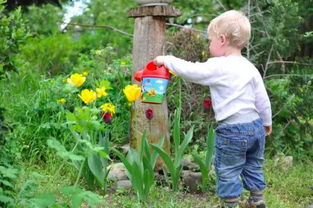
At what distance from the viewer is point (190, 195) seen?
4.22m

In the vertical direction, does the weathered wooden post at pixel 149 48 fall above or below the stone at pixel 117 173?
above

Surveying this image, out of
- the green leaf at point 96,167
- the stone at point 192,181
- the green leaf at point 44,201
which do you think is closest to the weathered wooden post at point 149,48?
the stone at point 192,181

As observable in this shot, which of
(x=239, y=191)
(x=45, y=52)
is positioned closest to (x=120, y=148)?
(x=239, y=191)

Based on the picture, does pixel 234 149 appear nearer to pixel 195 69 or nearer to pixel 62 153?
pixel 195 69

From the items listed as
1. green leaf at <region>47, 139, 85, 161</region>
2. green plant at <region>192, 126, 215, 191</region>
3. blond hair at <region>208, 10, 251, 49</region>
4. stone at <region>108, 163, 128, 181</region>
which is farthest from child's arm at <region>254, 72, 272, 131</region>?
green leaf at <region>47, 139, 85, 161</region>

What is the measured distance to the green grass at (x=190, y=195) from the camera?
391cm

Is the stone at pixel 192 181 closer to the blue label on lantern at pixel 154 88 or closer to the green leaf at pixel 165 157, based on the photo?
the green leaf at pixel 165 157

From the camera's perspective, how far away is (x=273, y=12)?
17.6ft

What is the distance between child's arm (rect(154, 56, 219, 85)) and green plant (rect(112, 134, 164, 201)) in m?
0.62

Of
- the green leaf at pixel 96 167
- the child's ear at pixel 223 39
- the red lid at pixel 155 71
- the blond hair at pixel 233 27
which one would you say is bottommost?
the green leaf at pixel 96 167

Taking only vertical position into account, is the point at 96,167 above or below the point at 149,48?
below

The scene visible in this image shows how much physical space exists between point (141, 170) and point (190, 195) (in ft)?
1.82

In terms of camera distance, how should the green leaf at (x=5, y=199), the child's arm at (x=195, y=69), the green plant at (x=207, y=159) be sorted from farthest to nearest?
the green plant at (x=207, y=159) < the child's arm at (x=195, y=69) < the green leaf at (x=5, y=199)

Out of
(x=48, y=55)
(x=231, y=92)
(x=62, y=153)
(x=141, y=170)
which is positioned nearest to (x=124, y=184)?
(x=141, y=170)
